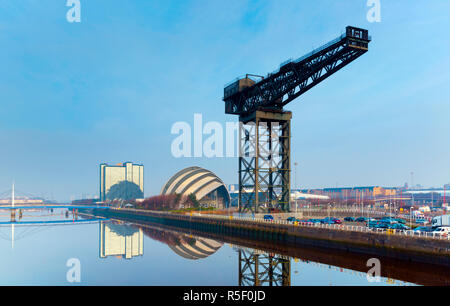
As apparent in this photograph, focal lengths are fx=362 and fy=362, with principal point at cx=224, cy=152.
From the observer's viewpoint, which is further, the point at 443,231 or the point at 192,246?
the point at 192,246

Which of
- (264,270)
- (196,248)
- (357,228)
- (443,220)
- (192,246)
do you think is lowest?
(192,246)

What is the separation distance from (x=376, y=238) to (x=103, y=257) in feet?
103

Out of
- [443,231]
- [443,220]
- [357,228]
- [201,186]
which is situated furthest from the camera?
[201,186]

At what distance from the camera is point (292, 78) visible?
188 ft

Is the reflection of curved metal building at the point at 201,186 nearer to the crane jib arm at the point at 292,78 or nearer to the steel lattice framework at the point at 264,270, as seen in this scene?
the crane jib arm at the point at 292,78

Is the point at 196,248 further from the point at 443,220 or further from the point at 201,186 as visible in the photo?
the point at 201,186

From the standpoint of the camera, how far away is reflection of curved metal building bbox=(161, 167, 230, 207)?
420ft

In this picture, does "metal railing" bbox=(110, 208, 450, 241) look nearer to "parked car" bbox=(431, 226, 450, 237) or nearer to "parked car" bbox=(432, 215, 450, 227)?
"parked car" bbox=(431, 226, 450, 237)

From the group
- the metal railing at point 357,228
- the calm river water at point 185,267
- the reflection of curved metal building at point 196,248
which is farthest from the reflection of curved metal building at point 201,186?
the calm river water at point 185,267

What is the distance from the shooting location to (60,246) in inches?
2196

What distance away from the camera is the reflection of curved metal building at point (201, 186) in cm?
12800

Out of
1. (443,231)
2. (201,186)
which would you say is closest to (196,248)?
(443,231)

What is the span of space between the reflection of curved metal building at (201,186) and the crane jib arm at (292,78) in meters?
63.6

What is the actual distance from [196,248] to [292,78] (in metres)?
29.8
